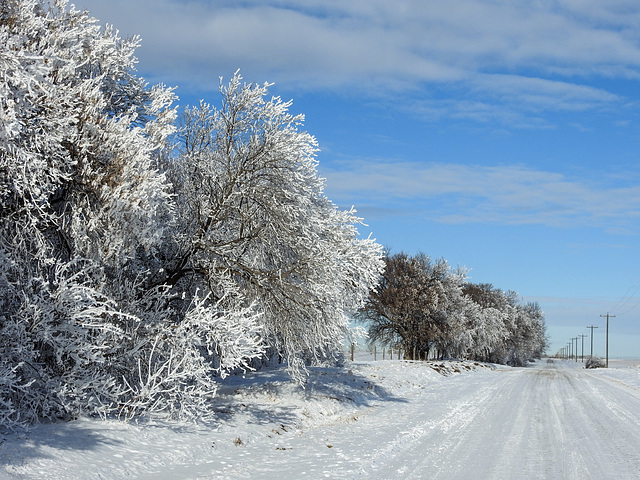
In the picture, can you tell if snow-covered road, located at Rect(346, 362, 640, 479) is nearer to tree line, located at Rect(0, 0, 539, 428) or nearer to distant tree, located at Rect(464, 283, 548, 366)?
tree line, located at Rect(0, 0, 539, 428)

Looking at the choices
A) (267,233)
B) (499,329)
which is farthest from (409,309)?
(267,233)

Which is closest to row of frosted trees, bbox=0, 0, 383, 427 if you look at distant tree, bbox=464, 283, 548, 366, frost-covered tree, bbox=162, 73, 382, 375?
frost-covered tree, bbox=162, 73, 382, 375

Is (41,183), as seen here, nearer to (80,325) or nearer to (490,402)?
(80,325)

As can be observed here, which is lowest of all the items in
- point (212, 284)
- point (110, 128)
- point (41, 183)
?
Answer: point (212, 284)

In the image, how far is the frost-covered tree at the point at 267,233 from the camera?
12883 millimetres

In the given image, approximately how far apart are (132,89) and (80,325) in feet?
18.0

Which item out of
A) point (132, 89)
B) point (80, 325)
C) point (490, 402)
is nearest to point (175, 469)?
point (80, 325)

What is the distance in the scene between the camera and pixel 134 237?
10.5 m

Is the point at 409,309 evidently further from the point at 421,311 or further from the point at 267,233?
the point at 267,233

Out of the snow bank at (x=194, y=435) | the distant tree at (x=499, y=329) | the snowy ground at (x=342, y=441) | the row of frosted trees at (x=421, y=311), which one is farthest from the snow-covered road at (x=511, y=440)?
the distant tree at (x=499, y=329)

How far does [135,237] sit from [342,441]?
5.26 metres

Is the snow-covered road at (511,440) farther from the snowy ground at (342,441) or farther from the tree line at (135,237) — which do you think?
the tree line at (135,237)

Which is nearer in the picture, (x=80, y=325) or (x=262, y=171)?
(x=80, y=325)

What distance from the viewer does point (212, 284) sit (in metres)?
13.2
